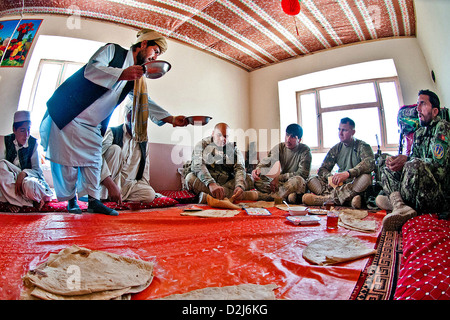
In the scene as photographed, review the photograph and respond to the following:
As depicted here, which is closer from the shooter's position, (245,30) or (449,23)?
(449,23)

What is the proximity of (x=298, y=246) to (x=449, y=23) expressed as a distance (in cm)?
153

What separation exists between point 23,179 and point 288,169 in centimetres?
256

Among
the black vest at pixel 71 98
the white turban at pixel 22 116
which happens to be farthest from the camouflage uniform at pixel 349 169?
the white turban at pixel 22 116

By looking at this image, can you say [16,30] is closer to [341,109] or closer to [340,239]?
[340,239]

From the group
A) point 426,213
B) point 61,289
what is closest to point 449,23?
point 426,213

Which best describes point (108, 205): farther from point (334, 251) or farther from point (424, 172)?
point (424, 172)

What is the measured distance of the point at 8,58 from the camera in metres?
1.01

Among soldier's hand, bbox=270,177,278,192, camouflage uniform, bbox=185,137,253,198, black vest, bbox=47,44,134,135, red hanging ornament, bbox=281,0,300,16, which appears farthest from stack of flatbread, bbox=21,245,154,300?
red hanging ornament, bbox=281,0,300,16

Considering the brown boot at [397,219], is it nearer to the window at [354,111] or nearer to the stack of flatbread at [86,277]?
the stack of flatbread at [86,277]

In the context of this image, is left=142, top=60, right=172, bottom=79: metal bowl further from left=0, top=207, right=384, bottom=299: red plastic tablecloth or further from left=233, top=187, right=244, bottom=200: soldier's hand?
left=233, top=187, right=244, bottom=200: soldier's hand

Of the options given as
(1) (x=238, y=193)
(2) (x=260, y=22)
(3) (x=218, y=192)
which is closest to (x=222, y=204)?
(3) (x=218, y=192)

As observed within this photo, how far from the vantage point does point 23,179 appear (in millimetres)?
1633

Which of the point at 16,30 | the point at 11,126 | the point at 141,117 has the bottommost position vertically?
the point at 11,126

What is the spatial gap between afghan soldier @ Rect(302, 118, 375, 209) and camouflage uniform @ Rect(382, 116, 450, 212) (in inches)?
27.6
